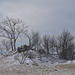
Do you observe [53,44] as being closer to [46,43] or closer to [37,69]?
[46,43]

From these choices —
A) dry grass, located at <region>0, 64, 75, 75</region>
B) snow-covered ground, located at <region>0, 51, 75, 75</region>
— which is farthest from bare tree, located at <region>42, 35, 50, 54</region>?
dry grass, located at <region>0, 64, 75, 75</region>

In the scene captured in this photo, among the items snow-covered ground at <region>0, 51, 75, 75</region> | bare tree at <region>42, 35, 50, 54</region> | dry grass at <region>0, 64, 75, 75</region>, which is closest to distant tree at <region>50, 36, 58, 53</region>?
bare tree at <region>42, 35, 50, 54</region>

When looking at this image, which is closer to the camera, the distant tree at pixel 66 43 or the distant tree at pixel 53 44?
the distant tree at pixel 66 43

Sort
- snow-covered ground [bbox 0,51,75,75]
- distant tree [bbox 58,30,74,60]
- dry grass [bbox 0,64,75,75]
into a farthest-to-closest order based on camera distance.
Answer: distant tree [bbox 58,30,74,60]
snow-covered ground [bbox 0,51,75,75]
dry grass [bbox 0,64,75,75]

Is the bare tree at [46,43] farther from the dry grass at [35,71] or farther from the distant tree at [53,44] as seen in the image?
the dry grass at [35,71]

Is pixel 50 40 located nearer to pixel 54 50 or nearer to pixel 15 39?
pixel 54 50

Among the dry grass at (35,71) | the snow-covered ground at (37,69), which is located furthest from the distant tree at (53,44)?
the dry grass at (35,71)

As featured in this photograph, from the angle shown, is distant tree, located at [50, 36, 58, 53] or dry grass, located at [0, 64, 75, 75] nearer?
dry grass, located at [0, 64, 75, 75]

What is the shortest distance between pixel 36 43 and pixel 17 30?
1466 cm

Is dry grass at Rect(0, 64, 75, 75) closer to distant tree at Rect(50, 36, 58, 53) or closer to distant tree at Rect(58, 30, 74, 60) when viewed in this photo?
distant tree at Rect(58, 30, 74, 60)

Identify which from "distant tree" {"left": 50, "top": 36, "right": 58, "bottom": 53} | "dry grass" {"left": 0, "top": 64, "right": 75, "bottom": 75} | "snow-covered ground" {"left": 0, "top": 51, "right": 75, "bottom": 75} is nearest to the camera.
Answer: "dry grass" {"left": 0, "top": 64, "right": 75, "bottom": 75}

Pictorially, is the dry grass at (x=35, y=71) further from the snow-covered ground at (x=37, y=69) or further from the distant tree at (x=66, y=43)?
the distant tree at (x=66, y=43)

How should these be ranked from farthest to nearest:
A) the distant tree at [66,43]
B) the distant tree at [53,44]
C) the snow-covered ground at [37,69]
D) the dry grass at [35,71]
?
the distant tree at [53,44]
the distant tree at [66,43]
the snow-covered ground at [37,69]
the dry grass at [35,71]

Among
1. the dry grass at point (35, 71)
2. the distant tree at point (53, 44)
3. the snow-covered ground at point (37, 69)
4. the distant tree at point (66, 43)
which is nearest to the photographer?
the dry grass at point (35, 71)
